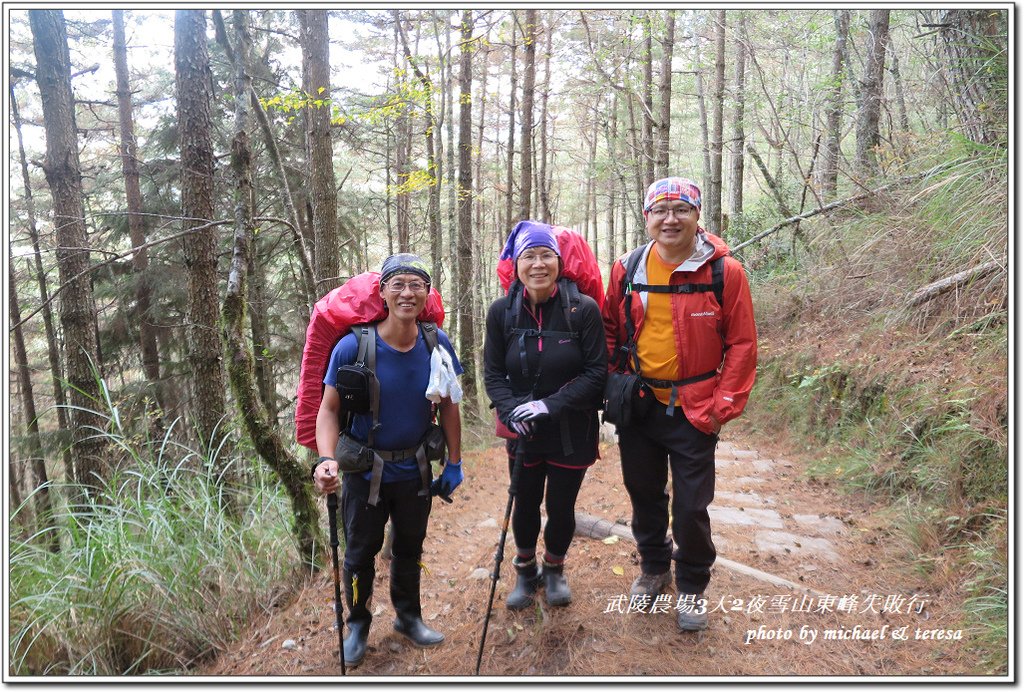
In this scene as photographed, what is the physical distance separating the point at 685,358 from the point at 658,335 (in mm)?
184

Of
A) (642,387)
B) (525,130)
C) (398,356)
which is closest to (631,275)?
(642,387)

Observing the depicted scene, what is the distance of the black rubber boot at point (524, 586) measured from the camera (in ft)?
11.1

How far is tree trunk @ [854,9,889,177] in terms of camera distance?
8562mm

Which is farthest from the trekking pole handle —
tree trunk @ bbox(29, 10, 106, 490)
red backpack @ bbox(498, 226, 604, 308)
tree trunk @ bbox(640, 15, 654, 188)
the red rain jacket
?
tree trunk @ bbox(640, 15, 654, 188)

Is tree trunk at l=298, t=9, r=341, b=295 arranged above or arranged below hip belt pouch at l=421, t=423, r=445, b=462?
above

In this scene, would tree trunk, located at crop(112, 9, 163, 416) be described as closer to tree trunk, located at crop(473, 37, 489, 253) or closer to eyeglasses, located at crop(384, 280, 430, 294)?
tree trunk, located at crop(473, 37, 489, 253)

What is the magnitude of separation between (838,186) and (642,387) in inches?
336

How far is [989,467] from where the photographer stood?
355cm

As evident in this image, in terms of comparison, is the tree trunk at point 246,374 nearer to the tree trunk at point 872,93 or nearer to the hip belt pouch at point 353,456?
the hip belt pouch at point 353,456

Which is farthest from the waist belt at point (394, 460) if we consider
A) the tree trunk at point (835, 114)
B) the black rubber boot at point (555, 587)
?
the tree trunk at point (835, 114)

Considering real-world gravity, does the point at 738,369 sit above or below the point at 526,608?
above

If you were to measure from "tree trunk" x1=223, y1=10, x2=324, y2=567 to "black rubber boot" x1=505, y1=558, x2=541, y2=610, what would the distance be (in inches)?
64.1
